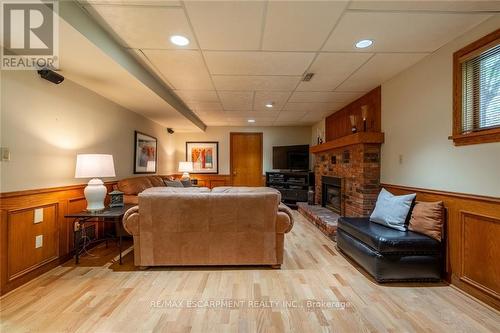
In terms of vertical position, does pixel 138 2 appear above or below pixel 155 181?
above

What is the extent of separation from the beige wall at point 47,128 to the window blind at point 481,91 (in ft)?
13.7

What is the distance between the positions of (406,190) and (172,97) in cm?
376

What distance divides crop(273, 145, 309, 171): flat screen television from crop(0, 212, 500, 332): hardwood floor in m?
3.87

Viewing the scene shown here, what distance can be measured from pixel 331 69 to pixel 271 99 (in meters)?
1.46

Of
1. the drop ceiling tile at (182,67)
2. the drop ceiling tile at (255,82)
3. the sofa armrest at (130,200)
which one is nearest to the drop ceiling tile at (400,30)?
the drop ceiling tile at (255,82)

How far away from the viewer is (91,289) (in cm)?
225

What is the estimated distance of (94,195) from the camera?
2885 mm

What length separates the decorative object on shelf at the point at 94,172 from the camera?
2742 mm

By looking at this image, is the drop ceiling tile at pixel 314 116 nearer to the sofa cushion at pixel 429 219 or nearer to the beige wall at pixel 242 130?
the beige wall at pixel 242 130

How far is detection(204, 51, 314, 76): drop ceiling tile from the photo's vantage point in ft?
8.57

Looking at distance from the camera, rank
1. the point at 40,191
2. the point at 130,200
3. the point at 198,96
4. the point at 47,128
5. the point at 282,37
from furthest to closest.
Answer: the point at 198,96
the point at 130,200
the point at 47,128
the point at 40,191
the point at 282,37

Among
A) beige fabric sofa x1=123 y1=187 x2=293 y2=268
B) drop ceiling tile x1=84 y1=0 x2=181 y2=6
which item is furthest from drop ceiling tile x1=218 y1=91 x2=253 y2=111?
drop ceiling tile x1=84 y1=0 x2=181 y2=6

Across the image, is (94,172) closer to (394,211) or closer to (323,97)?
(394,211)

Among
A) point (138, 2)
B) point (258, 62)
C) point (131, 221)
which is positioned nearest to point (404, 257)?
point (258, 62)
